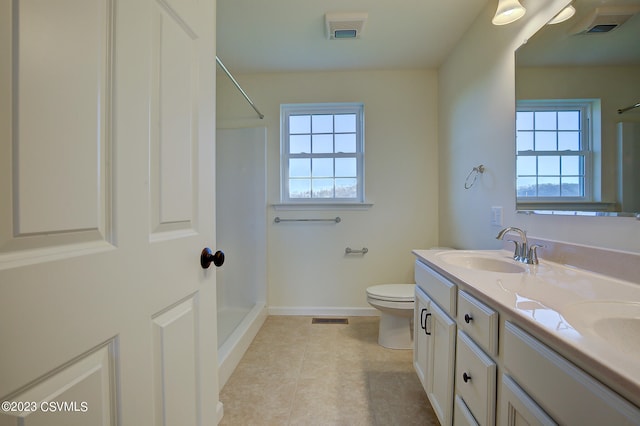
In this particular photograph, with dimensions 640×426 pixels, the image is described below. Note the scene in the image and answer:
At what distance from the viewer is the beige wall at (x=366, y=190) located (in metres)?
2.49

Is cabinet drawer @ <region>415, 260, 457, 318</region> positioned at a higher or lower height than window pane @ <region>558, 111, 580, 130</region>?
lower

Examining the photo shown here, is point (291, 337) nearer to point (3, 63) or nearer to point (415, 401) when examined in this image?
point (415, 401)

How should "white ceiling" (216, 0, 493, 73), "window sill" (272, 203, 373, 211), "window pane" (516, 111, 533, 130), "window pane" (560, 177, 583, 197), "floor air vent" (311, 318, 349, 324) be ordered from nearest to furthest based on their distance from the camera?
"window pane" (560, 177, 583, 197)
"window pane" (516, 111, 533, 130)
"white ceiling" (216, 0, 493, 73)
"floor air vent" (311, 318, 349, 324)
"window sill" (272, 203, 373, 211)

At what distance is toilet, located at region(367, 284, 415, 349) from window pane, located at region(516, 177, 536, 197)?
3.04ft

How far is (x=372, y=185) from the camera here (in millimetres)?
2514

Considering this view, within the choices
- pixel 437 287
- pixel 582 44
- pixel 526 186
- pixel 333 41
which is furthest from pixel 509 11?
pixel 437 287

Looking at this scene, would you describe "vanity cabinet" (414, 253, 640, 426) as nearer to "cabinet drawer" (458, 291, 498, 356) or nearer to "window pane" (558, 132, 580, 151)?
"cabinet drawer" (458, 291, 498, 356)

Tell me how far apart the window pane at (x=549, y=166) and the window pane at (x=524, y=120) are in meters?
0.18

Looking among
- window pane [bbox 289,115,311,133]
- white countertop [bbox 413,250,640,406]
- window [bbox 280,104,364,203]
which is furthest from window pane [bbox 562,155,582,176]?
window pane [bbox 289,115,311,133]

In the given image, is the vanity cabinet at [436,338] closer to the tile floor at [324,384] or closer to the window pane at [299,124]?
the tile floor at [324,384]

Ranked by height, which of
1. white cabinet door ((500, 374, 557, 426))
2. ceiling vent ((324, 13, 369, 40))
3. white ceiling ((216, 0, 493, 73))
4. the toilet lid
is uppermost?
white ceiling ((216, 0, 493, 73))

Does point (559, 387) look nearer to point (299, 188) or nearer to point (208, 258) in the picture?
point (208, 258)

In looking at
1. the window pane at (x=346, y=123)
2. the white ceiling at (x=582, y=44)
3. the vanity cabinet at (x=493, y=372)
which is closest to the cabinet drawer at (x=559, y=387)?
the vanity cabinet at (x=493, y=372)

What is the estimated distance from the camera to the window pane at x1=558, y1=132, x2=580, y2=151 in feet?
3.55
